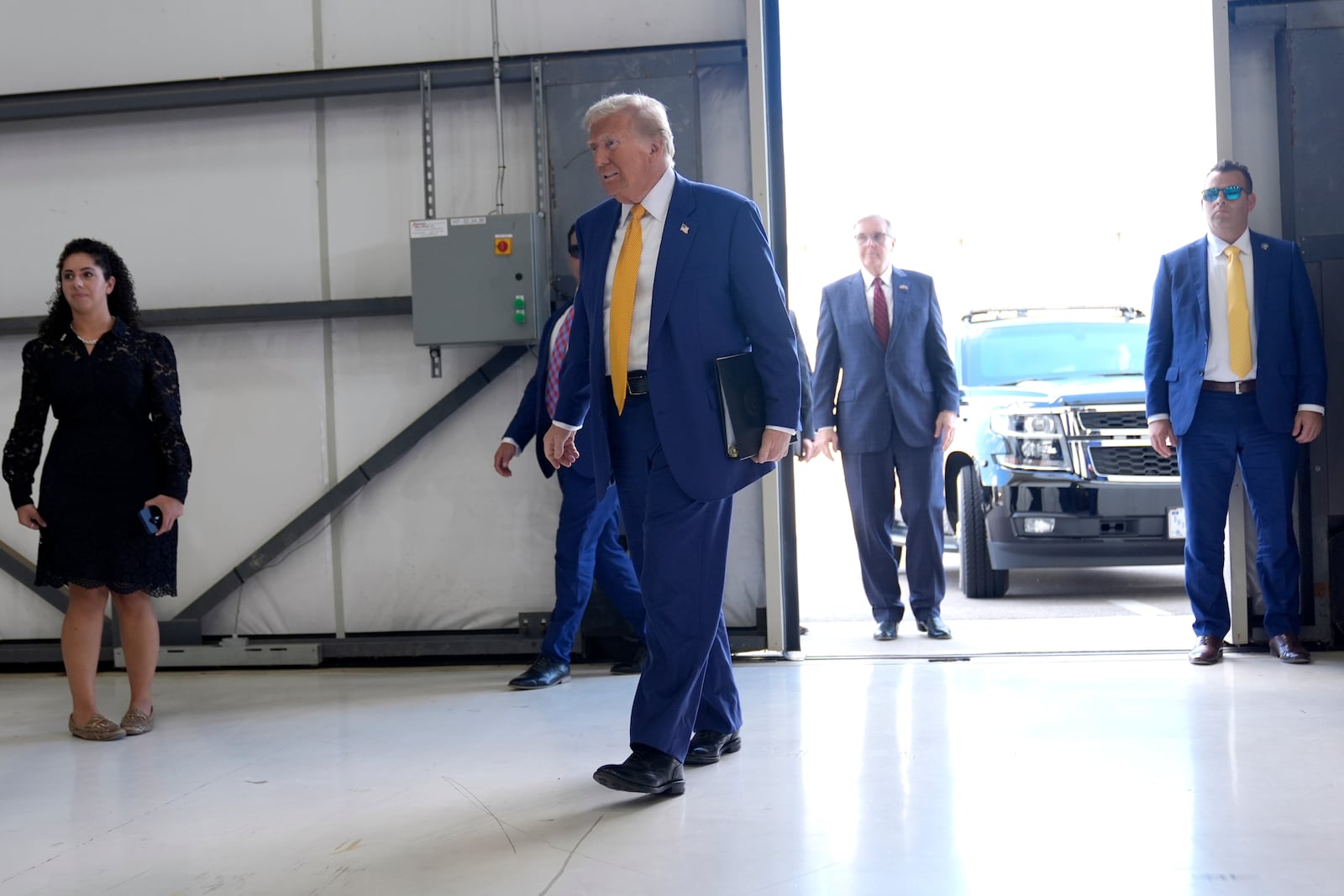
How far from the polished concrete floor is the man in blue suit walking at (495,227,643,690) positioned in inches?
7.9

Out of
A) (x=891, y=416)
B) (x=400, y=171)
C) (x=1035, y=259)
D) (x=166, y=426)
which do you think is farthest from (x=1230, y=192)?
(x=1035, y=259)

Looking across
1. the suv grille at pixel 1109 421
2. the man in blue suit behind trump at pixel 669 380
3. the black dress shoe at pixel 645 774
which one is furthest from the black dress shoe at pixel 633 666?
the suv grille at pixel 1109 421

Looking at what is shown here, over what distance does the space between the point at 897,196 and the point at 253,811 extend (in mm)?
14040

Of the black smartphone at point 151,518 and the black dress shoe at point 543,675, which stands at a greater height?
the black smartphone at point 151,518

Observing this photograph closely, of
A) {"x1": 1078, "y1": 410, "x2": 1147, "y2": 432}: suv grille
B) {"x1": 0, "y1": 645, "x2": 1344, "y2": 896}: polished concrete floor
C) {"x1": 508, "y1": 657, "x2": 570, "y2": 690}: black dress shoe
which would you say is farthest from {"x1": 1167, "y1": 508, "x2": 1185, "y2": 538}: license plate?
{"x1": 508, "y1": 657, "x2": 570, "y2": 690}: black dress shoe

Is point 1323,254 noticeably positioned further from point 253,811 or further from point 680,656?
point 253,811

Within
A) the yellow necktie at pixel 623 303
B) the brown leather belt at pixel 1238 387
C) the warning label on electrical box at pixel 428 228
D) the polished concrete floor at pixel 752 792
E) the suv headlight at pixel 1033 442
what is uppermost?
the warning label on electrical box at pixel 428 228

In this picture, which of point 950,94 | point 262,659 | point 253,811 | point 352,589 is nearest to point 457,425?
point 352,589

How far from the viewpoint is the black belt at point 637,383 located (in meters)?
3.03

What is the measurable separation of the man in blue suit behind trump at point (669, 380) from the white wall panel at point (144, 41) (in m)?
2.81

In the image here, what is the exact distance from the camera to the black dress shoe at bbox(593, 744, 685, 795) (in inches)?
113

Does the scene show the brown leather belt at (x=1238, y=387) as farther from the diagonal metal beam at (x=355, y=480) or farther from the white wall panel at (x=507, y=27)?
the diagonal metal beam at (x=355, y=480)

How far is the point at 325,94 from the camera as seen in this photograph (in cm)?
515

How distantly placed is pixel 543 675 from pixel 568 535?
1.86ft
